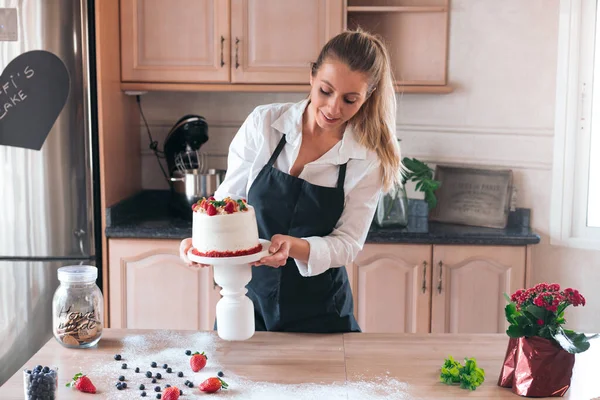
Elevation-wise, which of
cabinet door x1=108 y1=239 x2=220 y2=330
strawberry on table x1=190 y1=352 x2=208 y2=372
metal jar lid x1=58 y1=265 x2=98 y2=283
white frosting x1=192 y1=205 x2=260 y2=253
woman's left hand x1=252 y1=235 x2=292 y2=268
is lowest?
cabinet door x1=108 y1=239 x2=220 y2=330

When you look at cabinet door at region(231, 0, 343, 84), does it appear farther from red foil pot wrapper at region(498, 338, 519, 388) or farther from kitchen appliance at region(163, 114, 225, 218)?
red foil pot wrapper at region(498, 338, 519, 388)

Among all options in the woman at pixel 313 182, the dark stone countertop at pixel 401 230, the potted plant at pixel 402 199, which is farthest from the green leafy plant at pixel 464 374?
the potted plant at pixel 402 199

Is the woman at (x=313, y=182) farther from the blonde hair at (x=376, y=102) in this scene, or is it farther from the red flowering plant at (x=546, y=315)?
the red flowering plant at (x=546, y=315)

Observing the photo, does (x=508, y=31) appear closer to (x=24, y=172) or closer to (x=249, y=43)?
(x=249, y=43)

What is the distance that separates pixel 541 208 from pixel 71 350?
2.21 meters

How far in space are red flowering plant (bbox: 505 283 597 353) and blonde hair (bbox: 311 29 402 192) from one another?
2.00 feet

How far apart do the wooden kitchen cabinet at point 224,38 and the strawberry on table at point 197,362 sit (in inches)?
68.0

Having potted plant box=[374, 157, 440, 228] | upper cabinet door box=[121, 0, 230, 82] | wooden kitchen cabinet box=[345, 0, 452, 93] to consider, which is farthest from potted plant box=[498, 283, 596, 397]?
upper cabinet door box=[121, 0, 230, 82]

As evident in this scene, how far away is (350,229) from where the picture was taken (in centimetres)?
216

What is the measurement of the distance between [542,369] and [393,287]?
4.93 feet

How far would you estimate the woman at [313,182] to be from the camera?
2.17 meters

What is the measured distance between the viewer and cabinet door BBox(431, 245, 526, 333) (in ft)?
10.3

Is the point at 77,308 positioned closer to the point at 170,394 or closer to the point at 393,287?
the point at 170,394

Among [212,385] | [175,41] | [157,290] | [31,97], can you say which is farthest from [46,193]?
[212,385]
